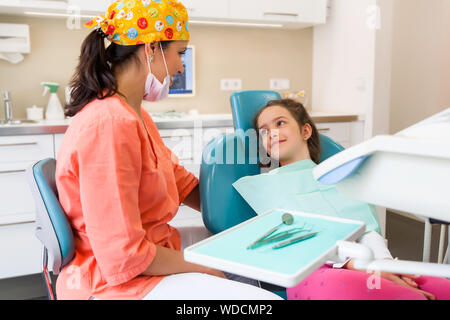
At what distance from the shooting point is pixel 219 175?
4.52 ft

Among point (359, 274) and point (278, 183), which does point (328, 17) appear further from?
point (359, 274)

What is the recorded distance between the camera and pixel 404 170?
0.58m

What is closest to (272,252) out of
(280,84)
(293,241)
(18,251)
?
(293,241)

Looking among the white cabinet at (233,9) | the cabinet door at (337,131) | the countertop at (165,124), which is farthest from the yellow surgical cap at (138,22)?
the cabinet door at (337,131)

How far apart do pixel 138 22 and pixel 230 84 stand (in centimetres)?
219

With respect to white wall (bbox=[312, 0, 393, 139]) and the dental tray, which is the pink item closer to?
the dental tray

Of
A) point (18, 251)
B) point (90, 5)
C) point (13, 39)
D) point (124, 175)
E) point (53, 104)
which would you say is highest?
point (90, 5)

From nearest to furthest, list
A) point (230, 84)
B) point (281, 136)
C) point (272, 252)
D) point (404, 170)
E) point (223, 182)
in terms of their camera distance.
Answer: point (404, 170) < point (272, 252) < point (223, 182) < point (281, 136) < point (230, 84)

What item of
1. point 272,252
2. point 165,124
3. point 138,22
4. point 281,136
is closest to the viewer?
point 272,252

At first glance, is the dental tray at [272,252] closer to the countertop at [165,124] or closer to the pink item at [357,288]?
the pink item at [357,288]

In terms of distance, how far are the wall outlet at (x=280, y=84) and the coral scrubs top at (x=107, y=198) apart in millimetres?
2490

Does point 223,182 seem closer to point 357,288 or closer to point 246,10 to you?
point 357,288

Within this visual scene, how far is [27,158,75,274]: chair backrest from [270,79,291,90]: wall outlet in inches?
104

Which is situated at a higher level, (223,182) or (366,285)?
(223,182)
